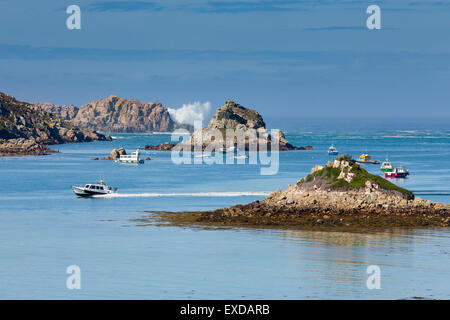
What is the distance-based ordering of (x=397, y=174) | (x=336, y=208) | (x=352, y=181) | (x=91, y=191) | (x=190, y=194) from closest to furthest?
(x=336, y=208), (x=352, y=181), (x=91, y=191), (x=190, y=194), (x=397, y=174)

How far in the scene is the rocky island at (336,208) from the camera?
194ft

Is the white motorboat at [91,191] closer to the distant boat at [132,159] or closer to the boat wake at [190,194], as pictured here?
the boat wake at [190,194]

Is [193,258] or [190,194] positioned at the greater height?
[190,194]

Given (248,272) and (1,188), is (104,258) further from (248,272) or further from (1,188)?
(1,188)

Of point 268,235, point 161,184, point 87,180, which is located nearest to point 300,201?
point 268,235

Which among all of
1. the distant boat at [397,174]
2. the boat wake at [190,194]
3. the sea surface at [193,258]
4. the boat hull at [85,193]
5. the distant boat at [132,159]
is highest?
the distant boat at [132,159]

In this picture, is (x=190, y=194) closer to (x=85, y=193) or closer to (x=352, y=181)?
(x=85, y=193)

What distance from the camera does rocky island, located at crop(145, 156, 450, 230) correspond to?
59.1m

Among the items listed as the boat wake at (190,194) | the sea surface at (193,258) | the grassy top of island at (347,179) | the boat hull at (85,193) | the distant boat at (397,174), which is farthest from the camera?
the distant boat at (397,174)

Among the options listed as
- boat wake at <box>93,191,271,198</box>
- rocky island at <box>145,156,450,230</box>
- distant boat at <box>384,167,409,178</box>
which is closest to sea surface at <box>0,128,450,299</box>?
rocky island at <box>145,156,450,230</box>

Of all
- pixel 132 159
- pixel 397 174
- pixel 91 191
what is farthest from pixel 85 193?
pixel 132 159

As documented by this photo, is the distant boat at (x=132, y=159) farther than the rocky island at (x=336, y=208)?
Yes

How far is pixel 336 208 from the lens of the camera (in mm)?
62062

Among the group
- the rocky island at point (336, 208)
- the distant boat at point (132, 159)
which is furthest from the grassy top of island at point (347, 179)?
the distant boat at point (132, 159)
